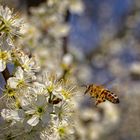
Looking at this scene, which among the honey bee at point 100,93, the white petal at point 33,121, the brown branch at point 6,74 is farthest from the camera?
the honey bee at point 100,93

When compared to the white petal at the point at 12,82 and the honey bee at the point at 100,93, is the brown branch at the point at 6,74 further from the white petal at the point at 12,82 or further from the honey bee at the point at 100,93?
the honey bee at the point at 100,93

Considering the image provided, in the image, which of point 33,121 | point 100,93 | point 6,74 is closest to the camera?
point 33,121

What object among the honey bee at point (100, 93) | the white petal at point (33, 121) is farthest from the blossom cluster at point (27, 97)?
the honey bee at point (100, 93)

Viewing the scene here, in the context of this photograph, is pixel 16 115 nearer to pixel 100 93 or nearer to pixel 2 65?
pixel 2 65

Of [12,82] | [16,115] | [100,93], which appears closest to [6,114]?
[16,115]

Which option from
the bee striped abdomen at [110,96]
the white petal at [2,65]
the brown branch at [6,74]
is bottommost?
the bee striped abdomen at [110,96]

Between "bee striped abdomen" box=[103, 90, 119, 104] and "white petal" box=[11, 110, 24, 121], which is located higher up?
"white petal" box=[11, 110, 24, 121]

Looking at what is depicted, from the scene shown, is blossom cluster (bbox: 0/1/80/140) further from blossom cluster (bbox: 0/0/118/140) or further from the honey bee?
the honey bee


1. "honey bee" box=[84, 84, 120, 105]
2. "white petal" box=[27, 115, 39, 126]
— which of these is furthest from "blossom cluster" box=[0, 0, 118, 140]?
"honey bee" box=[84, 84, 120, 105]
